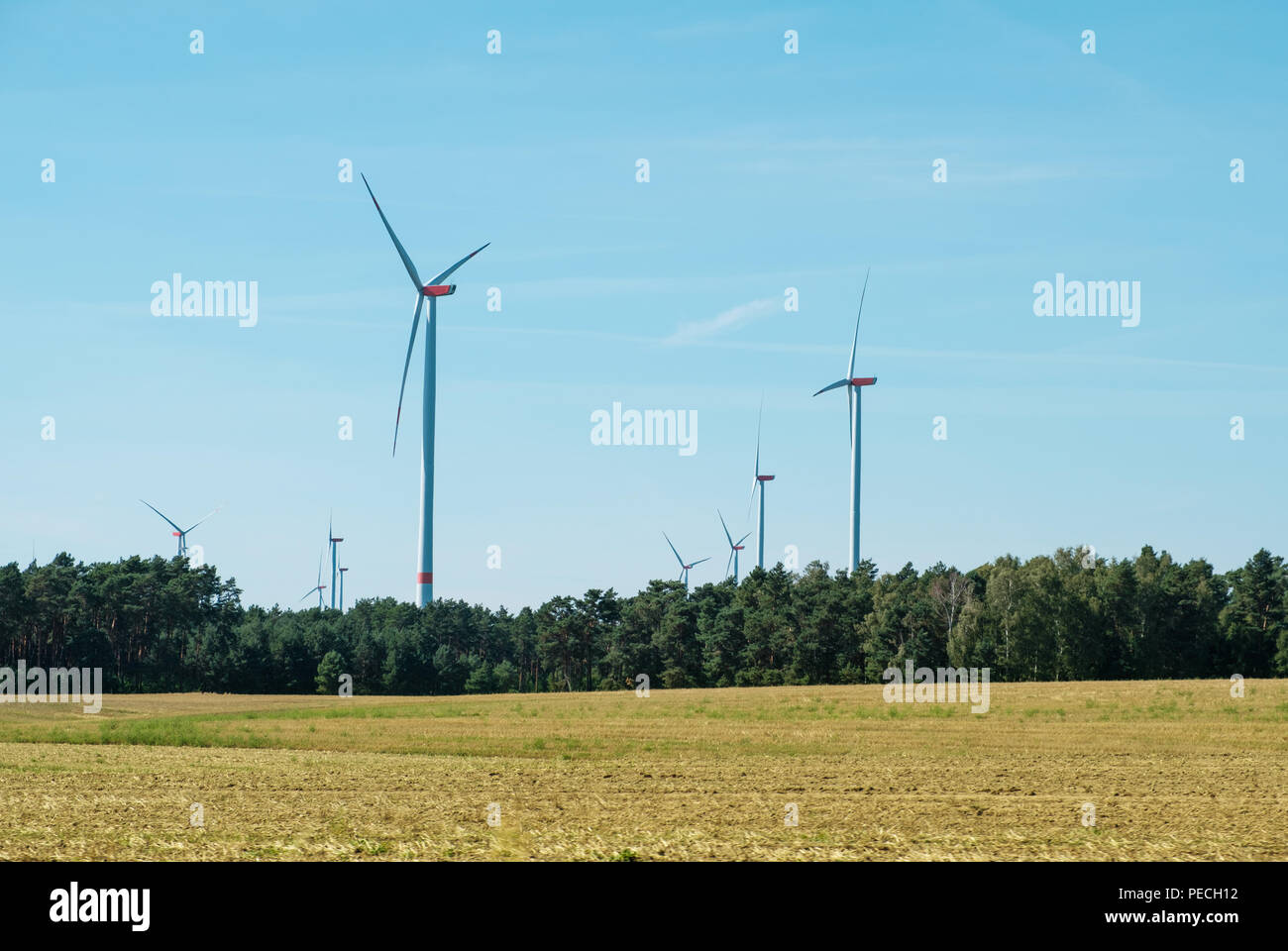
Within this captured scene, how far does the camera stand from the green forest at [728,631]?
131 m

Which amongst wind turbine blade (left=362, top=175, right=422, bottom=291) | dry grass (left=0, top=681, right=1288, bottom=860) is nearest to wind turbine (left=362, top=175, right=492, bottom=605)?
wind turbine blade (left=362, top=175, right=422, bottom=291)

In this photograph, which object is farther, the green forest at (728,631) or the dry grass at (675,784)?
the green forest at (728,631)

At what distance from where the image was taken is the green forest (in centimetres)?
13075

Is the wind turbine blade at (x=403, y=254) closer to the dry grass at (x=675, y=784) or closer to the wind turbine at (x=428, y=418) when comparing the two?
the wind turbine at (x=428, y=418)

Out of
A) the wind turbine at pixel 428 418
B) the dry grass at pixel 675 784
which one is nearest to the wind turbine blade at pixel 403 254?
the wind turbine at pixel 428 418

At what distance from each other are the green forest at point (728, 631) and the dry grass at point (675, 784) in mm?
63809

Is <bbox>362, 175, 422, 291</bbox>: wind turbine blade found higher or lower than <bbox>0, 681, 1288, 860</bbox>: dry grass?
higher

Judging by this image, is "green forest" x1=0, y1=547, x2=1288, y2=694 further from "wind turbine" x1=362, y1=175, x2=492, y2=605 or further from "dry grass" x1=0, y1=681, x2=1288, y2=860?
"dry grass" x1=0, y1=681, x2=1288, y2=860

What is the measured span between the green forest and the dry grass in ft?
209

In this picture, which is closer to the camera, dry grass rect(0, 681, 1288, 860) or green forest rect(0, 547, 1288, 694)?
dry grass rect(0, 681, 1288, 860)
